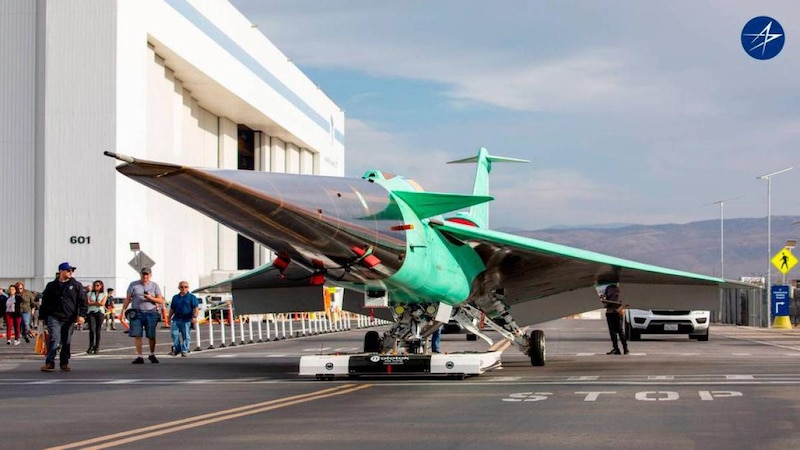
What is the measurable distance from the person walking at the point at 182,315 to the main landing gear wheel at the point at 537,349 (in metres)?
8.29

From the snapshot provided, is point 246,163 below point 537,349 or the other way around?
the other way around

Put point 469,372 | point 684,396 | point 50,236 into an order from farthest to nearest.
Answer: point 50,236
point 469,372
point 684,396

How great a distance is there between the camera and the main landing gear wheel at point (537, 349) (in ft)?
71.9

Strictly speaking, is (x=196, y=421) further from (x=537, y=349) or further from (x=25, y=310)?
(x=25, y=310)

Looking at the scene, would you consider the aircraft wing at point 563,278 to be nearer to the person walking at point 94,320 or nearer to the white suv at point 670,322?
the person walking at point 94,320

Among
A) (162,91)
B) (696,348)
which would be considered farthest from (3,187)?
(696,348)

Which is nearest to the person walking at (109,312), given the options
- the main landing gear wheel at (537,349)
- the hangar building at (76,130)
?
the hangar building at (76,130)

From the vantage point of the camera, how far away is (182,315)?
26969mm

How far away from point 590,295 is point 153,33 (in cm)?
4344

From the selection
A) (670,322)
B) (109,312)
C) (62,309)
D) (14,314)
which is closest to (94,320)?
(62,309)

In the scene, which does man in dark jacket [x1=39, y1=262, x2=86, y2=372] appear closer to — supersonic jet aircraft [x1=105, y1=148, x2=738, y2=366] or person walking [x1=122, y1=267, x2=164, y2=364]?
person walking [x1=122, y1=267, x2=164, y2=364]

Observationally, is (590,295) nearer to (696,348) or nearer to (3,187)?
(696,348)

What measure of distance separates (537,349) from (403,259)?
5.32m

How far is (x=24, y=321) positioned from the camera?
122ft
